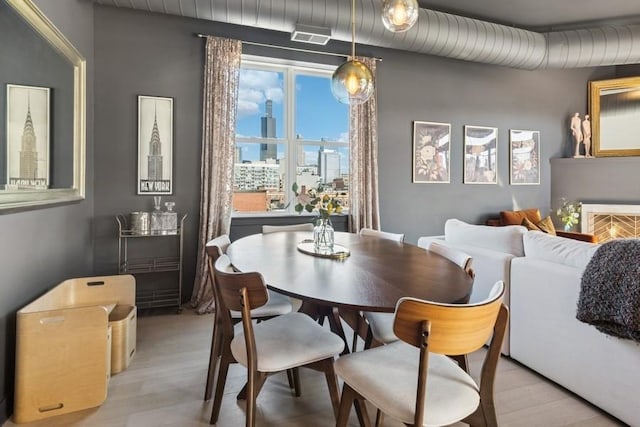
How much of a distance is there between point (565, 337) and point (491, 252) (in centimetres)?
73

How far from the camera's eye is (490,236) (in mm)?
2701

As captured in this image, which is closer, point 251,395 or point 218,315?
point 251,395

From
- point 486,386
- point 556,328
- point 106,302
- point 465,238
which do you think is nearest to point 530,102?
point 465,238

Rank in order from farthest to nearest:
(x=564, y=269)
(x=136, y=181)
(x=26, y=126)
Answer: (x=136, y=181)
(x=564, y=269)
(x=26, y=126)

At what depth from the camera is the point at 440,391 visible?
126 cm

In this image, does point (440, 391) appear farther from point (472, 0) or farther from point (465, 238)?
point (472, 0)

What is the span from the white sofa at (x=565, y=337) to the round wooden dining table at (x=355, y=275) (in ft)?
2.40

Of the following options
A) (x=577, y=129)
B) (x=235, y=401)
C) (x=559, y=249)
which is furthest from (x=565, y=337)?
(x=577, y=129)

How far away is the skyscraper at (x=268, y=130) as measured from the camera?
4.13 meters

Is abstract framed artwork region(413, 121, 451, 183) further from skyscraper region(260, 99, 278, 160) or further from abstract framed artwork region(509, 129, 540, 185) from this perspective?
skyscraper region(260, 99, 278, 160)

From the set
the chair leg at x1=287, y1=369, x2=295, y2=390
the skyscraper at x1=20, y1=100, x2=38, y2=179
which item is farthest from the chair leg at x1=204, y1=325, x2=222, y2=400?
the skyscraper at x1=20, y1=100, x2=38, y2=179

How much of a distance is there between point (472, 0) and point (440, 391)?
4.30 metres

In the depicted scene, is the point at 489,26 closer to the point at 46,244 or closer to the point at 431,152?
the point at 431,152

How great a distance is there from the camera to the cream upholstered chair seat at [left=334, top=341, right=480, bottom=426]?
3.85 ft
